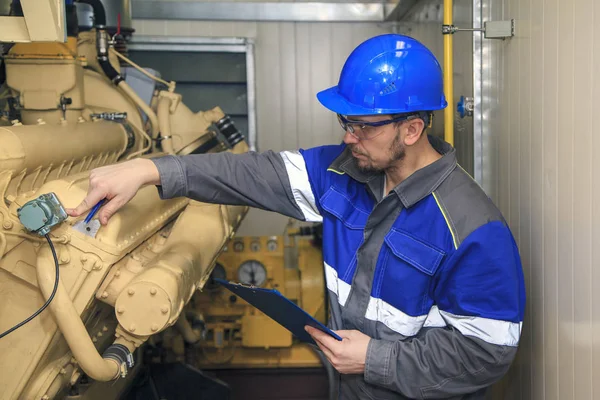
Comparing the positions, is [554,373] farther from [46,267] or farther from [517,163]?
[46,267]

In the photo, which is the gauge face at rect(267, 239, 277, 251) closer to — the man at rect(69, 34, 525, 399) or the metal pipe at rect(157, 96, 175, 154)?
the metal pipe at rect(157, 96, 175, 154)

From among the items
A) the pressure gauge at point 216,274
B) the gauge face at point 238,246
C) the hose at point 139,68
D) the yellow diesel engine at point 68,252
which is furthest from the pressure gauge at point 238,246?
the yellow diesel engine at point 68,252

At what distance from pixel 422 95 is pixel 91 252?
3.09 ft

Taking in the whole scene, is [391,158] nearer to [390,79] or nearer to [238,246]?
[390,79]

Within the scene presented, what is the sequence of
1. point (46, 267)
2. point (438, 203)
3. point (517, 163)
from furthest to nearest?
point (517, 163) < point (438, 203) < point (46, 267)

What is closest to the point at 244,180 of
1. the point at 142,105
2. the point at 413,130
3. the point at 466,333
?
the point at 413,130

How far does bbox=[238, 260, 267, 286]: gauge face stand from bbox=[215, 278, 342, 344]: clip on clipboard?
173 cm

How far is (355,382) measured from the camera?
1.87 m

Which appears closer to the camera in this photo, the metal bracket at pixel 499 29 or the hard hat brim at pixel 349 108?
the hard hat brim at pixel 349 108

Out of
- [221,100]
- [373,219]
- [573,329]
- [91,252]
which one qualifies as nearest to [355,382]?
[373,219]

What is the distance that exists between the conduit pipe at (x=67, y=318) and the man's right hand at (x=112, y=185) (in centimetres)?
13

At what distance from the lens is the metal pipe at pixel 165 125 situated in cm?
330

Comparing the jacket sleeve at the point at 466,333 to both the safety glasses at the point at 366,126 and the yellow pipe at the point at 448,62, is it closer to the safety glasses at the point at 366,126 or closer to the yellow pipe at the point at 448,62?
the safety glasses at the point at 366,126

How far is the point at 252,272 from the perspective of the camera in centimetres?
363
